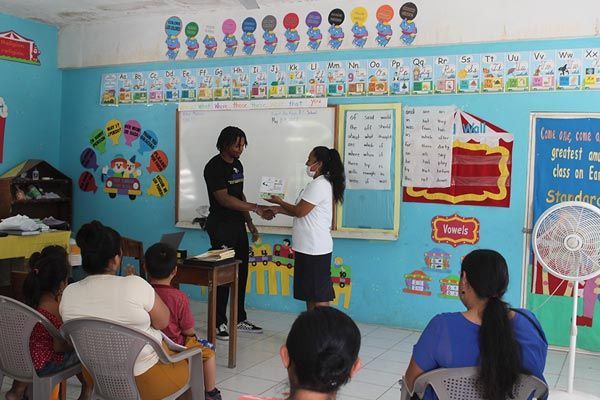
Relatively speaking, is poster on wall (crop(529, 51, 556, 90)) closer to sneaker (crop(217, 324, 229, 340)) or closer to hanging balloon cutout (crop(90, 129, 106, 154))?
sneaker (crop(217, 324, 229, 340))

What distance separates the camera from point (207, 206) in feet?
18.9

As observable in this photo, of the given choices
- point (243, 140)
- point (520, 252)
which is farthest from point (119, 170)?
point (520, 252)

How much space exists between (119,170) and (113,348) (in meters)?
4.16

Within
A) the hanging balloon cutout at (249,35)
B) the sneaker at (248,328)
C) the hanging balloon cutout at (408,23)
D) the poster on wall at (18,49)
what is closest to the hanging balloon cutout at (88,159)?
the poster on wall at (18,49)

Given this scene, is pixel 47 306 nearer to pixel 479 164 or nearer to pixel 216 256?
pixel 216 256

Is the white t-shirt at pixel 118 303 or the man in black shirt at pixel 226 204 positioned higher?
the man in black shirt at pixel 226 204

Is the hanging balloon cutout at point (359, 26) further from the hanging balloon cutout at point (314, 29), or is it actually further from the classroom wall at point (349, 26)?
the hanging balloon cutout at point (314, 29)

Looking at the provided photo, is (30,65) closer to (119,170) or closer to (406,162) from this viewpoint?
(119,170)

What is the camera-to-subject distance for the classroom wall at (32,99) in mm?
5992

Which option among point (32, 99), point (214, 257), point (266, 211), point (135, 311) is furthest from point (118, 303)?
point (32, 99)

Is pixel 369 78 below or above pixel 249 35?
below

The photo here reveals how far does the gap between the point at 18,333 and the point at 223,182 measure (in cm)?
212

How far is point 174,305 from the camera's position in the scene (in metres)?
2.82

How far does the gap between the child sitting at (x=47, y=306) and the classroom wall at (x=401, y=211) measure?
8.79 ft
